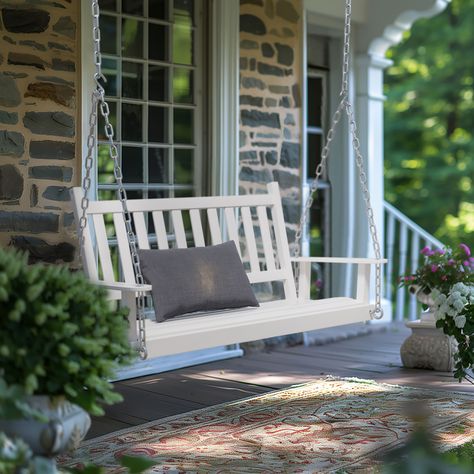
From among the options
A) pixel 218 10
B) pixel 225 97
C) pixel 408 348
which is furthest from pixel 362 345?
pixel 218 10

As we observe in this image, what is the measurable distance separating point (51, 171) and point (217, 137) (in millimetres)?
1257

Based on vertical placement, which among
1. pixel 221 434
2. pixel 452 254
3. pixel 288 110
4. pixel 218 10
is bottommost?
pixel 221 434

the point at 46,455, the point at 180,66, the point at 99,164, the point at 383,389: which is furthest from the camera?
the point at 180,66

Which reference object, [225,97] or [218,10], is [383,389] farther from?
[218,10]

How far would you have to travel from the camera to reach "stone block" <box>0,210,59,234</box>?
423 cm

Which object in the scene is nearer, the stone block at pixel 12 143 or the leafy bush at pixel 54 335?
Result: the leafy bush at pixel 54 335

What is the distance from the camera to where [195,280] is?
13.3 ft

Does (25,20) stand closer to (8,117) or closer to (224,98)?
(8,117)

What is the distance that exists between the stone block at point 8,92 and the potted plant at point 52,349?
2216 mm

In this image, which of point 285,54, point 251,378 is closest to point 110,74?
point 285,54

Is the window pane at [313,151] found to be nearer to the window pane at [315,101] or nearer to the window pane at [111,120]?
the window pane at [315,101]

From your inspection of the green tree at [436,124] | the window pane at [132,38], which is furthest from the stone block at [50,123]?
the green tree at [436,124]

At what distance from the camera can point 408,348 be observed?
4.98 meters

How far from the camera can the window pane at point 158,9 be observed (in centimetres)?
Result: 501
